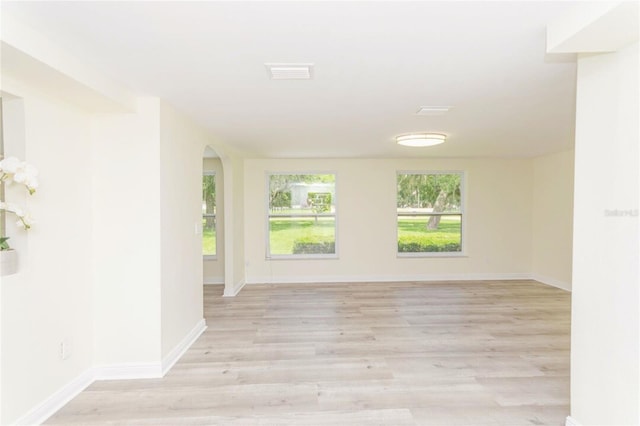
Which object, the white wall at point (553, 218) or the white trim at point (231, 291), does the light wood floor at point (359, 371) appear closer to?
the white trim at point (231, 291)

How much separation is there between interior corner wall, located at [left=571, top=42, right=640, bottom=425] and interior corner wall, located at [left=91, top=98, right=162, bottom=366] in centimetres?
289

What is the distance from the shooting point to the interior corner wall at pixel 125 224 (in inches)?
107

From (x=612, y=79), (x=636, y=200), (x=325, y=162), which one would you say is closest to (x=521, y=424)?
(x=636, y=200)

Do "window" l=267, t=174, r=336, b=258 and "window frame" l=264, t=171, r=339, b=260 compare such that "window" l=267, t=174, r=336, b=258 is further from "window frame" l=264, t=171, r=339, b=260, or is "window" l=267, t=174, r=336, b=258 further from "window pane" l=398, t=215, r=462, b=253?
"window pane" l=398, t=215, r=462, b=253

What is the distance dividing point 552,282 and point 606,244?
496 cm

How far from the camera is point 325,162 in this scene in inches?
245

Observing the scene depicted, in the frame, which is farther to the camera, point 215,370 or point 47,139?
point 215,370

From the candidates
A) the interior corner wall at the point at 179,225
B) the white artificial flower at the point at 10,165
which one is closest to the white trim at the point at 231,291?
the interior corner wall at the point at 179,225

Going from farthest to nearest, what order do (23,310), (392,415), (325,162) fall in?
1. (325,162)
2. (392,415)
3. (23,310)

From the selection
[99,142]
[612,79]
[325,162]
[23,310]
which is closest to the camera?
[612,79]

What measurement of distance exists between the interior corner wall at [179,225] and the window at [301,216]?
262cm

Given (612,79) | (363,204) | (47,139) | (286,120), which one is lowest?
(363,204)

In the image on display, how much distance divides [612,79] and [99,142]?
340 cm

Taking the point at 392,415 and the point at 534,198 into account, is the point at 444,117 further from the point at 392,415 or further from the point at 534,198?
the point at 534,198
